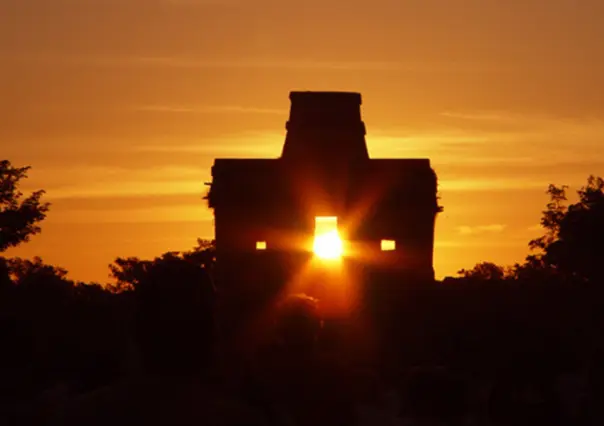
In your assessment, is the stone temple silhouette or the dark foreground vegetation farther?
the stone temple silhouette

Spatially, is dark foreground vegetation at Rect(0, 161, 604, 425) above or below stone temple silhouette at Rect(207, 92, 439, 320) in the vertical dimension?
below

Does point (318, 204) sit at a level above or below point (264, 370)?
above

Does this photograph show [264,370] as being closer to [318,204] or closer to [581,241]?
[318,204]

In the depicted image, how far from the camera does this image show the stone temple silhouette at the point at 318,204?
129 ft

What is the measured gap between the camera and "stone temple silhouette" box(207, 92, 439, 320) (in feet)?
129

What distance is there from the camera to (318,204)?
40.5 meters

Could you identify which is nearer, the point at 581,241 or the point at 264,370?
the point at 264,370

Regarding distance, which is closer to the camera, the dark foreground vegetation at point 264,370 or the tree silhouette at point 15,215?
the dark foreground vegetation at point 264,370

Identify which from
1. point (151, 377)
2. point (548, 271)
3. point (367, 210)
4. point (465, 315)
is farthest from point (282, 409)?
point (548, 271)

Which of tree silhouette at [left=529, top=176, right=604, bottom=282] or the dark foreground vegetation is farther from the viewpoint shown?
tree silhouette at [left=529, top=176, right=604, bottom=282]

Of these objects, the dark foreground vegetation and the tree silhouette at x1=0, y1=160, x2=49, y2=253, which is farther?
the tree silhouette at x1=0, y1=160, x2=49, y2=253

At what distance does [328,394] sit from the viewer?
585cm

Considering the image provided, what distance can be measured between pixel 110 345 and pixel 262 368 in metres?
17.1

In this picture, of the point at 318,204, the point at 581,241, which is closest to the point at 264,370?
the point at 318,204
